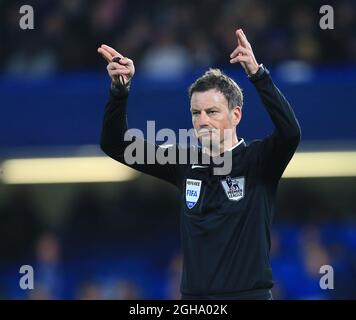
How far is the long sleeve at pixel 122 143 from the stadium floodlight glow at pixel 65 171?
16.5 feet

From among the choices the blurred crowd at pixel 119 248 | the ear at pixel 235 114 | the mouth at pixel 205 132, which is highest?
the ear at pixel 235 114

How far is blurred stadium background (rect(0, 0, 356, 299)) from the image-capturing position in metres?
9.43

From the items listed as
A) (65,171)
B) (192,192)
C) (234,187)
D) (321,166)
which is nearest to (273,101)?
(234,187)

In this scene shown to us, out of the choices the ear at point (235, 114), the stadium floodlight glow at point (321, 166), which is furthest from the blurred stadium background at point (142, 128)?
the ear at point (235, 114)

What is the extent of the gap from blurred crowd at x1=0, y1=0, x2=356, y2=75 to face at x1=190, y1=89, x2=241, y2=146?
5.51 meters

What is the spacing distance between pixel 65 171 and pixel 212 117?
5.96 m

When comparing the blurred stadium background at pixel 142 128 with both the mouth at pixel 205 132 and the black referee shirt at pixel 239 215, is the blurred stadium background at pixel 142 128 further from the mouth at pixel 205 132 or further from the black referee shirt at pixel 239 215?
the mouth at pixel 205 132

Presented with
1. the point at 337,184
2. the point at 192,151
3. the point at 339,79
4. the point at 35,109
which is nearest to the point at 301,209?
the point at 337,184

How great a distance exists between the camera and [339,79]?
9.44 metres

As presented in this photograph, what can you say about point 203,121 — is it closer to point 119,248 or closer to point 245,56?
point 245,56

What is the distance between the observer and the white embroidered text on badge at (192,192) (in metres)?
4.64

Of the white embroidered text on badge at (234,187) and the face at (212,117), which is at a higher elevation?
the face at (212,117)

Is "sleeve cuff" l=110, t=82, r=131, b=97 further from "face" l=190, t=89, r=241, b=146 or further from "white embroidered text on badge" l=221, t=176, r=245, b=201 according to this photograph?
"white embroidered text on badge" l=221, t=176, r=245, b=201

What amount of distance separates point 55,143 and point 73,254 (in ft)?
4.48
